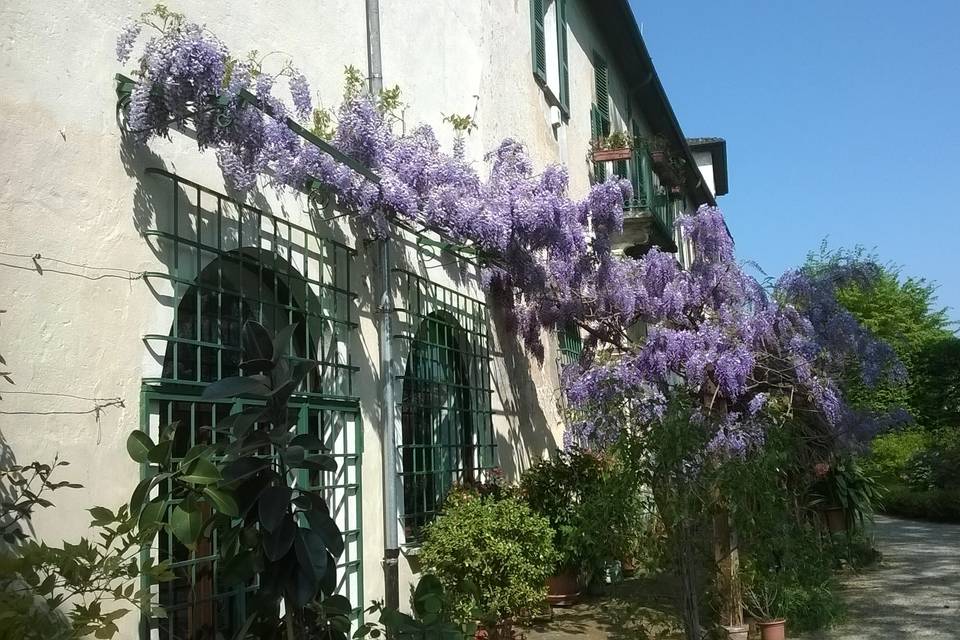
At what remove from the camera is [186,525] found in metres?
3.71

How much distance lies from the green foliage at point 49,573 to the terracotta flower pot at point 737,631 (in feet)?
14.7

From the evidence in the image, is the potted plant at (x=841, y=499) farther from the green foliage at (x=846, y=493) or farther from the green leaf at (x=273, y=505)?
the green leaf at (x=273, y=505)

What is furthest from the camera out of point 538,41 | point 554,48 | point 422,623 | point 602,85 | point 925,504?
point 925,504

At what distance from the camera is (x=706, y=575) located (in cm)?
620

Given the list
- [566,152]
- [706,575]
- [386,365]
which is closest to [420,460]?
[386,365]

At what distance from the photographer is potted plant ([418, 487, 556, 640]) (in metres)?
6.64

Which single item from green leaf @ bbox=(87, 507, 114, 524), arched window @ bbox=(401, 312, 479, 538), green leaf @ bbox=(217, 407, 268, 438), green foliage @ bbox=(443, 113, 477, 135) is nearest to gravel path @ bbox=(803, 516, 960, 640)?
arched window @ bbox=(401, 312, 479, 538)

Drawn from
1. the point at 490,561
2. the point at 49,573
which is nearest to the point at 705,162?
the point at 490,561

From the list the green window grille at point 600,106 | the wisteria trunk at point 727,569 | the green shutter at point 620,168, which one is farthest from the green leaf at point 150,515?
the green shutter at point 620,168

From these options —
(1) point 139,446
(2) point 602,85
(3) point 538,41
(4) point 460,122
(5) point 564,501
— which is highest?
(2) point 602,85

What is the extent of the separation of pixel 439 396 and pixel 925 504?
1458 centimetres

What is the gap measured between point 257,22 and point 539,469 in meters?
5.08

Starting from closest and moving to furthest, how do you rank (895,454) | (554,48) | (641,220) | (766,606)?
(766,606), (554,48), (641,220), (895,454)

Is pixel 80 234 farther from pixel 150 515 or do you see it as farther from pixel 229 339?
pixel 150 515
